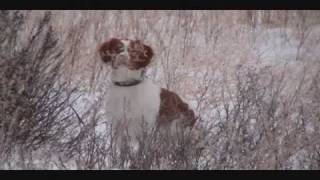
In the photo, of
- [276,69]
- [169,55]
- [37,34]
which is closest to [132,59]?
[169,55]

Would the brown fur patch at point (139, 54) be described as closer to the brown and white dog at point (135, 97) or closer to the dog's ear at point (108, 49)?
the brown and white dog at point (135, 97)

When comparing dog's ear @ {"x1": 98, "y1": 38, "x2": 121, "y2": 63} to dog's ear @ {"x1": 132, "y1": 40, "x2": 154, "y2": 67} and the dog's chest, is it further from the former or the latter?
the dog's chest

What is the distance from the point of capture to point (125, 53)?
5.19 m

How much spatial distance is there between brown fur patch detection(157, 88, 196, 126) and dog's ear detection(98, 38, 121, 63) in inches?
→ 18.4

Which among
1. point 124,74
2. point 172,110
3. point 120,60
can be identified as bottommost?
point 172,110

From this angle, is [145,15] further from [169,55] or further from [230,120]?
[230,120]

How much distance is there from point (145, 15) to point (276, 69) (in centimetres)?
109

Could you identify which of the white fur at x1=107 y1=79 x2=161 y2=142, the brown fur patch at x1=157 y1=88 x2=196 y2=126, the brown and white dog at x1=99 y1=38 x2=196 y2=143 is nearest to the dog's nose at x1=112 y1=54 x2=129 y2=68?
the brown and white dog at x1=99 y1=38 x2=196 y2=143

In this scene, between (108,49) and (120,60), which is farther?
(108,49)

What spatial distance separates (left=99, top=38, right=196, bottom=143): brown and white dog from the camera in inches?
205

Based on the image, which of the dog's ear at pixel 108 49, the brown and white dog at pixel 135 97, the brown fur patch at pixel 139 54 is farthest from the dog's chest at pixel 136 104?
the dog's ear at pixel 108 49

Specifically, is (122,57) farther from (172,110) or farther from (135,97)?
(172,110)

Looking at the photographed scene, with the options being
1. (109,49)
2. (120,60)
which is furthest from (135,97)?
(109,49)

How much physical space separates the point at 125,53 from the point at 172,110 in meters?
0.54
